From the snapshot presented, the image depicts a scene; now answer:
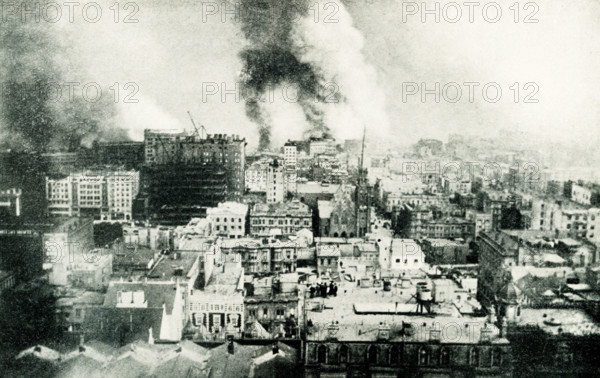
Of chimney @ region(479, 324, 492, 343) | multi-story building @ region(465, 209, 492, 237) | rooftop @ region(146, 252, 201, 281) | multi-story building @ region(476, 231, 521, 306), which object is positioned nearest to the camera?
chimney @ region(479, 324, 492, 343)

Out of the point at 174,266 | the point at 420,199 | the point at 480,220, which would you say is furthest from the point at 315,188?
the point at 174,266

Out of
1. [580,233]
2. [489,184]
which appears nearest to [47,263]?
[489,184]

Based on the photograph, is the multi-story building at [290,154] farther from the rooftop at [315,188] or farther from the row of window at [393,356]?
the row of window at [393,356]

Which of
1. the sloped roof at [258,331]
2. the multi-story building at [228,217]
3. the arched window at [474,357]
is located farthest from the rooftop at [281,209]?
the arched window at [474,357]

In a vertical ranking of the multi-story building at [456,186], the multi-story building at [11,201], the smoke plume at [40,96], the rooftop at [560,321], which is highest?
the smoke plume at [40,96]

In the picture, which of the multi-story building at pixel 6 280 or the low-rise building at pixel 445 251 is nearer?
the multi-story building at pixel 6 280

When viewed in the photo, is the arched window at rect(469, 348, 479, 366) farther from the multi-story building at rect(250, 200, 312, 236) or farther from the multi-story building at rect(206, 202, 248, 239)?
the multi-story building at rect(206, 202, 248, 239)

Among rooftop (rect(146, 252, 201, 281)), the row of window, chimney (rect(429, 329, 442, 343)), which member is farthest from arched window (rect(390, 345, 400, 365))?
rooftop (rect(146, 252, 201, 281))
